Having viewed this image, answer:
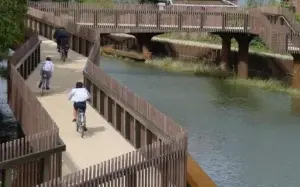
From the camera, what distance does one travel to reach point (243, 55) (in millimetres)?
53781

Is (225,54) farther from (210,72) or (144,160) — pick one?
(144,160)

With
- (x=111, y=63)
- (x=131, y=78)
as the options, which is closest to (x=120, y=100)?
(x=131, y=78)

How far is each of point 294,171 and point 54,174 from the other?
13306 mm

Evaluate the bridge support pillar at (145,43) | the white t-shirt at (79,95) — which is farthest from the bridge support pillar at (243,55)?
the white t-shirt at (79,95)

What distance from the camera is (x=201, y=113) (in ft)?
130

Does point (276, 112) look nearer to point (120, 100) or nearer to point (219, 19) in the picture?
point (219, 19)

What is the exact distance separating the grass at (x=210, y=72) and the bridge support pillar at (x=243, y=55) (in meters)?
0.84

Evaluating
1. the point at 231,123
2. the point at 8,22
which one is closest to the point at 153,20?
the point at 231,123

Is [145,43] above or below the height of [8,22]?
below

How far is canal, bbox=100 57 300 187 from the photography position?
28.0 m

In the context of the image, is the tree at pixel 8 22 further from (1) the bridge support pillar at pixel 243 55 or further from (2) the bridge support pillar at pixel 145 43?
(2) the bridge support pillar at pixel 145 43

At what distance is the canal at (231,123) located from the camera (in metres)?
28.0

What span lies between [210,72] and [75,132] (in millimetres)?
31903

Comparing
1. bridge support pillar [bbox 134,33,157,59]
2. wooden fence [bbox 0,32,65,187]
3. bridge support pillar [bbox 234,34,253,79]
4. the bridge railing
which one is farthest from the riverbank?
wooden fence [bbox 0,32,65,187]
